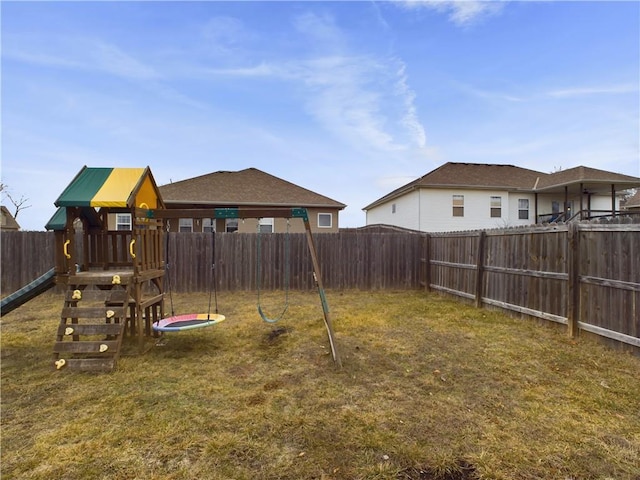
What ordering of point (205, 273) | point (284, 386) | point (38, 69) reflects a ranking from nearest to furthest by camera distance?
point (284, 386), point (38, 69), point (205, 273)

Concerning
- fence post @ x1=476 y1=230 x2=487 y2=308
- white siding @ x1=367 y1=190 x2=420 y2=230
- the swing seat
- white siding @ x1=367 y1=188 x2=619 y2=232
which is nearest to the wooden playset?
the swing seat

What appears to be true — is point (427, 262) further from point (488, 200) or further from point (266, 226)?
point (488, 200)

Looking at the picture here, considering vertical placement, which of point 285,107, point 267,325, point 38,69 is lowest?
point 267,325

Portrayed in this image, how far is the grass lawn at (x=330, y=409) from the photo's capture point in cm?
241

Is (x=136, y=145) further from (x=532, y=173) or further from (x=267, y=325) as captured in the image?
(x=532, y=173)

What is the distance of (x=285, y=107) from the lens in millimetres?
14500

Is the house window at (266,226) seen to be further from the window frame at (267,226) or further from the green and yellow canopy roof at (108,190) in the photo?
the green and yellow canopy roof at (108,190)

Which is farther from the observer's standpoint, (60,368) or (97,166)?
(97,166)

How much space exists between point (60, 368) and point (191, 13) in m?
8.85

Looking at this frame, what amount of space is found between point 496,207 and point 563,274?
13.3 m

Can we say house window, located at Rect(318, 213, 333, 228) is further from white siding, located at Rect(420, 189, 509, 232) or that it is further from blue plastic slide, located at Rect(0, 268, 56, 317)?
blue plastic slide, located at Rect(0, 268, 56, 317)

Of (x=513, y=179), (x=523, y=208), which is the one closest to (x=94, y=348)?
(x=523, y=208)

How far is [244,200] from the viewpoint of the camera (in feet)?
51.8

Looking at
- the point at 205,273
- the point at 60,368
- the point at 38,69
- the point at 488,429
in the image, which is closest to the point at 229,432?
the point at 488,429
